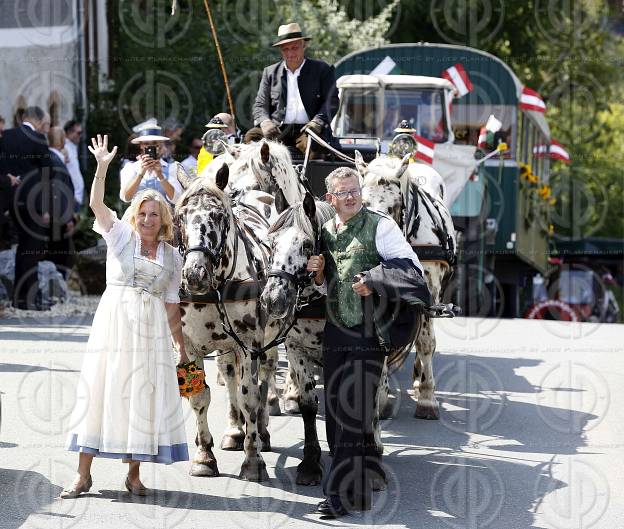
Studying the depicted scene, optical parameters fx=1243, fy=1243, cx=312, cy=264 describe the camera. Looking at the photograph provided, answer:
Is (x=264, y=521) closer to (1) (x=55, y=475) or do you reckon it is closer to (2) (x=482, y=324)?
(1) (x=55, y=475)

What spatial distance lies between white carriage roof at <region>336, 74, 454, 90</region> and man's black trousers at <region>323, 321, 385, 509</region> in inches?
415

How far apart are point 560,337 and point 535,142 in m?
7.75

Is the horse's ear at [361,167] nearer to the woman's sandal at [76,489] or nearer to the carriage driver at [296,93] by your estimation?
the carriage driver at [296,93]

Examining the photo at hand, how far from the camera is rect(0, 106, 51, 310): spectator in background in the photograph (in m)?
16.0

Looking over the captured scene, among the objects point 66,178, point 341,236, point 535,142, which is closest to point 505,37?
point 535,142

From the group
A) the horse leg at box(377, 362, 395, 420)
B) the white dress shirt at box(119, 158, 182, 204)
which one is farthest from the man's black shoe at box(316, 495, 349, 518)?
the white dress shirt at box(119, 158, 182, 204)

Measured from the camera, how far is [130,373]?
758 centimetres

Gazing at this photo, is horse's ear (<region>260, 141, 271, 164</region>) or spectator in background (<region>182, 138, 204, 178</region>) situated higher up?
spectator in background (<region>182, 138, 204, 178</region>)

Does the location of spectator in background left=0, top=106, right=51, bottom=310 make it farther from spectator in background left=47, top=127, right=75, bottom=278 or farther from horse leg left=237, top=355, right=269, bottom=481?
horse leg left=237, top=355, right=269, bottom=481

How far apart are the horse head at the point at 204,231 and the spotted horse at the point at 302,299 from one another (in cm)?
35

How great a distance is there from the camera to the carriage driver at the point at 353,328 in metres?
7.63

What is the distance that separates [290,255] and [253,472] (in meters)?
1.65

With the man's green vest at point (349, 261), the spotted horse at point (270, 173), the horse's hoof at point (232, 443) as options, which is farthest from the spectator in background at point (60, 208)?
the man's green vest at point (349, 261)

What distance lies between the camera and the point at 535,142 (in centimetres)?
2319
